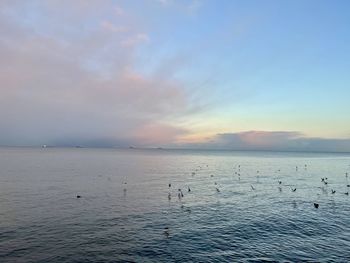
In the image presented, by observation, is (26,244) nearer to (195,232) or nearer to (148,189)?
(195,232)

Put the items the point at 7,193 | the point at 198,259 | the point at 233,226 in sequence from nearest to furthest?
1. the point at 198,259
2. the point at 233,226
3. the point at 7,193

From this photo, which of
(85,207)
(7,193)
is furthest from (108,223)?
(7,193)

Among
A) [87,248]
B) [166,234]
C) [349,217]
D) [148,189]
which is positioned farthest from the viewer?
[148,189]

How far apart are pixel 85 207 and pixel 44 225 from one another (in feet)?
40.2

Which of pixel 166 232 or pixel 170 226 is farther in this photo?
pixel 170 226

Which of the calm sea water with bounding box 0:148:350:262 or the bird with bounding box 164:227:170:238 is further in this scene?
the bird with bounding box 164:227:170:238

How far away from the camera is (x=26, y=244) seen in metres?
34.2

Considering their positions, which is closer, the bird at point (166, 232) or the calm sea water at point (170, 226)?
the calm sea water at point (170, 226)

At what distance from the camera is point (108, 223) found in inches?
1727

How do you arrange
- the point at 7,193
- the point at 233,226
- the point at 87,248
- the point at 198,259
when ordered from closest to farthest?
the point at 198,259, the point at 87,248, the point at 233,226, the point at 7,193

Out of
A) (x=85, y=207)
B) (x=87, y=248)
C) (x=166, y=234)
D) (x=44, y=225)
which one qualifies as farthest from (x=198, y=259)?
(x=85, y=207)

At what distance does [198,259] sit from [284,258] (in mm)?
8667

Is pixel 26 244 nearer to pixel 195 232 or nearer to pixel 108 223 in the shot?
pixel 108 223

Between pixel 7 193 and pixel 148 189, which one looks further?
pixel 148 189
